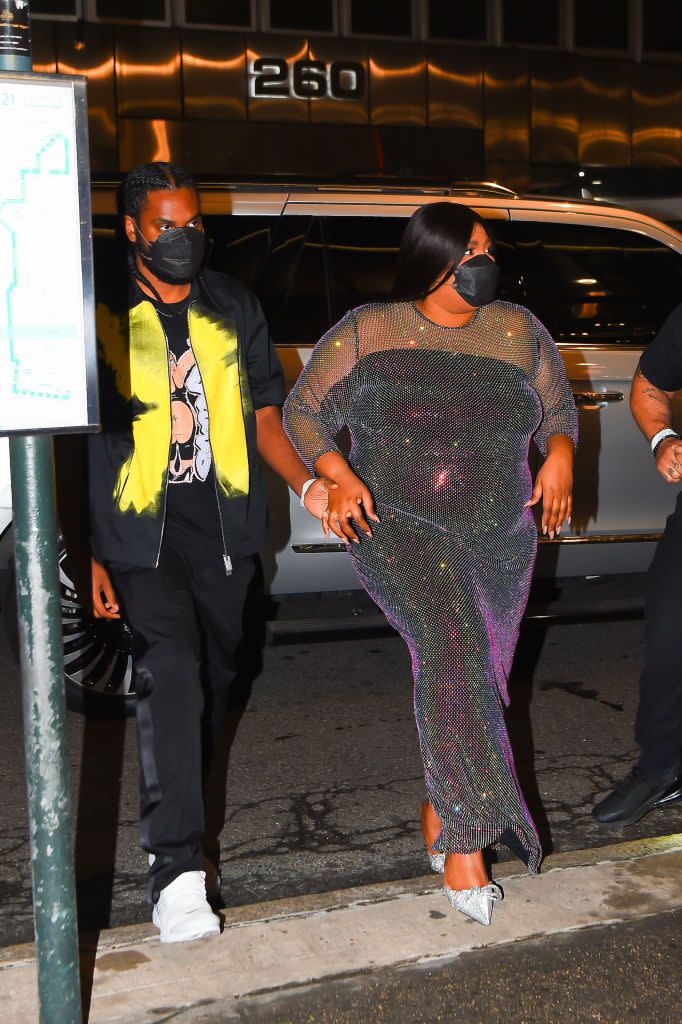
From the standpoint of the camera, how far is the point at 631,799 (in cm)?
411

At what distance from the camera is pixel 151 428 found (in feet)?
11.0

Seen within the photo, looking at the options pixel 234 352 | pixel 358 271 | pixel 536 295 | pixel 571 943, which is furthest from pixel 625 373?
pixel 571 943

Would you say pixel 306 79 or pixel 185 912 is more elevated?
pixel 306 79

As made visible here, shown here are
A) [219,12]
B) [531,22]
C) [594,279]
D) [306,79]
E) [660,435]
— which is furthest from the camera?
[531,22]

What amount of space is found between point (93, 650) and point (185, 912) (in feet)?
6.76

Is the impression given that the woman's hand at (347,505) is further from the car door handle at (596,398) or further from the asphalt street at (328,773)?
the car door handle at (596,398)

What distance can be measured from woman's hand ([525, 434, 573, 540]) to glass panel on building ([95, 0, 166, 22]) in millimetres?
19157

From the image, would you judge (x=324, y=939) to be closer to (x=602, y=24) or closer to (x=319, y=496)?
(x=319, y=496)

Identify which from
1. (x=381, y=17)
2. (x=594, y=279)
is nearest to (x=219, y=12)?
(x=381, y=17)

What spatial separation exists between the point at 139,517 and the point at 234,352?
519 millimetres

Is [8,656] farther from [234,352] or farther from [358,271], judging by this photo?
[234,352]

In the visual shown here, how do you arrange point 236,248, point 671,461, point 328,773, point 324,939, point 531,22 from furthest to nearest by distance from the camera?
1. point 531,22
2. point 236,248
3. point 328,773
4. point 671,461
5. point 324,939

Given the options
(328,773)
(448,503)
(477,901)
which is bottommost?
(328,773)

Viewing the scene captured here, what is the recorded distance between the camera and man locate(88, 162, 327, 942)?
328cm
